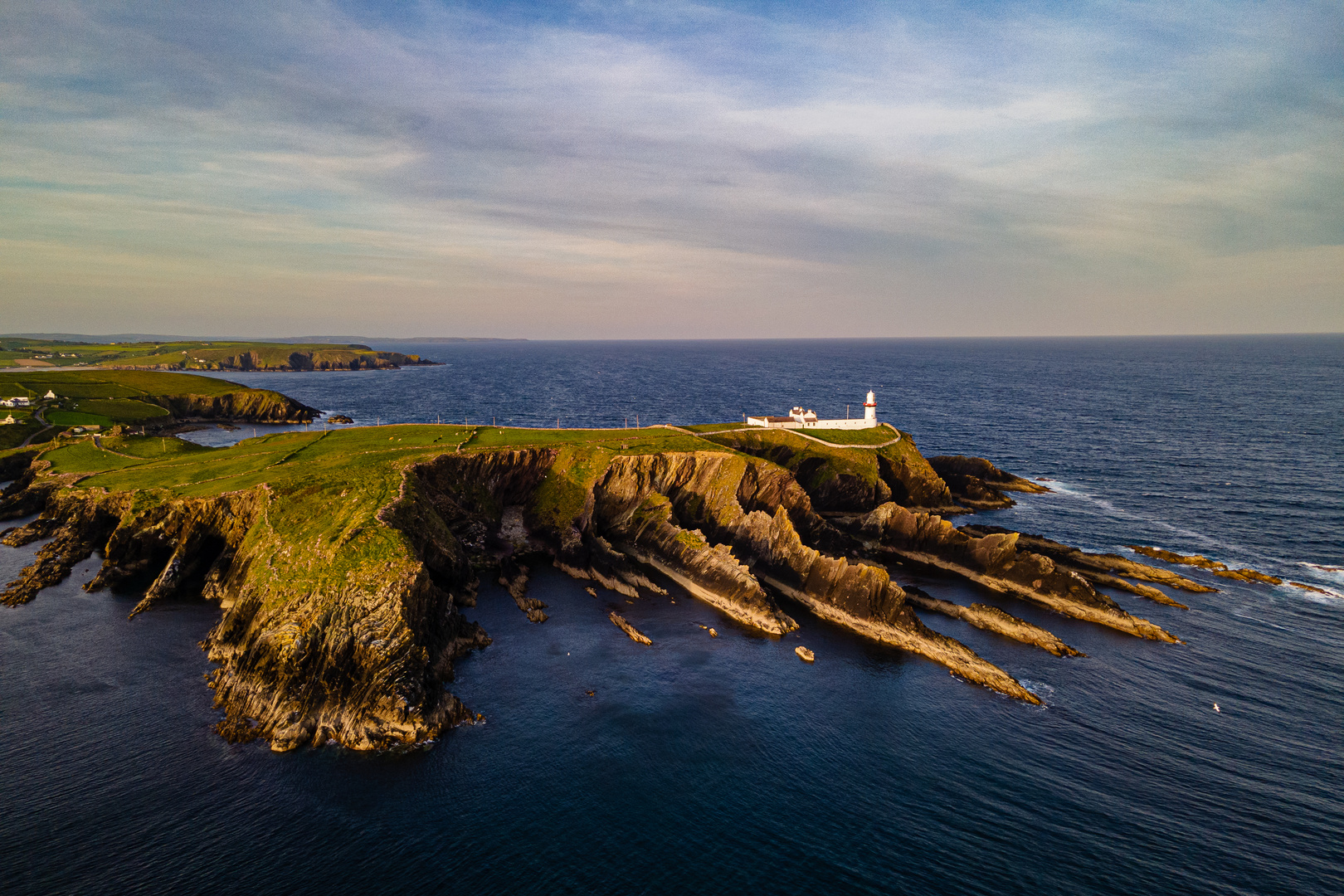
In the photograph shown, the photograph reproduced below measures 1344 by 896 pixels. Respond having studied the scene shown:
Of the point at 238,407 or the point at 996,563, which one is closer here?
the point at 996,563

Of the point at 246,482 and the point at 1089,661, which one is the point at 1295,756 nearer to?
the point at 1089,661

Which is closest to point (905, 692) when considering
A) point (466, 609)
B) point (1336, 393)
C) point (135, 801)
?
point (466, 609)

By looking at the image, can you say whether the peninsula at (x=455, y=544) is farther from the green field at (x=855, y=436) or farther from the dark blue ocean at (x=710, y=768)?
the dark blue ocean at (x=710, y=768)

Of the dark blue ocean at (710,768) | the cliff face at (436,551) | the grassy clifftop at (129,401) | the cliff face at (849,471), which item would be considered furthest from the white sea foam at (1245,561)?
the grassy clifftop at (129,401)

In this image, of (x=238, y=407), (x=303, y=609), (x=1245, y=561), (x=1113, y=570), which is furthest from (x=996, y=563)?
(x=238, y=407)

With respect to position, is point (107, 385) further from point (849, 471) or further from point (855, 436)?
point (849, 471)

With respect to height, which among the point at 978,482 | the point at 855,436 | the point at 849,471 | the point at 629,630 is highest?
the point at 855,436
